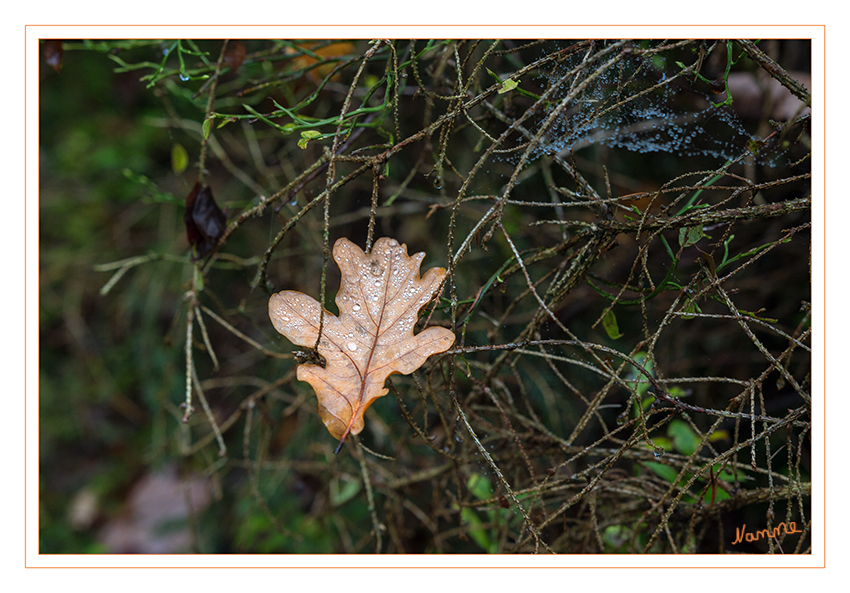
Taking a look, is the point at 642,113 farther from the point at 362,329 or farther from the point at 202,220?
the point at 202,220

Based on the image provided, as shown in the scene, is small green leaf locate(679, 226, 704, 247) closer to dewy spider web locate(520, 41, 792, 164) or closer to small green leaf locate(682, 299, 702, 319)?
small green leaf locate(682, 299, 702, 319)

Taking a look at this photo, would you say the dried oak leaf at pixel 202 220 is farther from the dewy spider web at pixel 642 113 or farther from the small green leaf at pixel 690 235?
the small green leaf at pixel 690 235

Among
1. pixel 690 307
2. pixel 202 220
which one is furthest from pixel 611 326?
pixel 202 220

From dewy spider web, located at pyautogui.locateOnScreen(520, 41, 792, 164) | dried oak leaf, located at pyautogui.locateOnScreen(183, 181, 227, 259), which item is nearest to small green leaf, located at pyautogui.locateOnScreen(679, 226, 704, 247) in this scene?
dewy spider web, located at pyautogui.locateOnScreen(520, 41, 792, 164)

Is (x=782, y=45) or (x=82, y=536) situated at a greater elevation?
(x=782, y=45)

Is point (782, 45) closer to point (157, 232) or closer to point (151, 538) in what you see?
point (157, 232)
